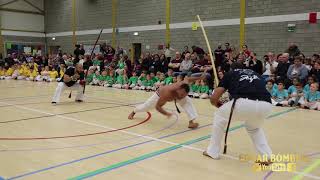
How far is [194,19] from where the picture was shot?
18.3m

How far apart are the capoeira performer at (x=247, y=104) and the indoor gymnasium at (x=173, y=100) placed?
0.05 ft

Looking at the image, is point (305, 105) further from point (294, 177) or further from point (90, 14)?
point (90, 14)

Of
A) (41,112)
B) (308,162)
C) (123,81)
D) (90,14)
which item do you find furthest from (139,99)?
(90,14)

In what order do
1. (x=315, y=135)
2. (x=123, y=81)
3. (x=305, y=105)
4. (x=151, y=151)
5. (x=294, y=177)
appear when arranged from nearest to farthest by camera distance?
(x=294, y=177), (x=151, y=151), (x=315, y=135), (x=305, y=105), (x=123, y=81)

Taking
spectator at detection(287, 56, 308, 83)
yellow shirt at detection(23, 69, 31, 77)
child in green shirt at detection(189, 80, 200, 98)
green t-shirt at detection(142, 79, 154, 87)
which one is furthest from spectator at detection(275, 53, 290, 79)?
yellow shirt at detection(23, 69, 31, 77)

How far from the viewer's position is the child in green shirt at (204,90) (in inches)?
505

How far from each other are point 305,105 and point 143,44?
12.6 metres

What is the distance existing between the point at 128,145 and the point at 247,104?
2.29 m

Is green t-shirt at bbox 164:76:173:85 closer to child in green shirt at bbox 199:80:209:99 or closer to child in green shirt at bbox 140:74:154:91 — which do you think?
child in green shirt at bbox 140:74:154:91

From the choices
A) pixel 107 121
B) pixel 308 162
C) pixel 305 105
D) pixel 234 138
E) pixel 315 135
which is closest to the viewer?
pixel 308 162

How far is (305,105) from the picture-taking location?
34.2ft

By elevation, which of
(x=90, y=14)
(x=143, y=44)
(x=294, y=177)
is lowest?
(x=294, y=177)

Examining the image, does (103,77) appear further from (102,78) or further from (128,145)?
(128,145)

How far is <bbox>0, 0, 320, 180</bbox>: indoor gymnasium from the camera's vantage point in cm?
470
